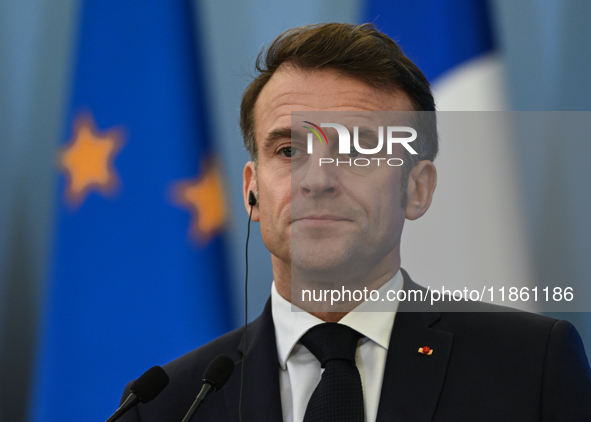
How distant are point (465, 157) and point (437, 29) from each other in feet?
1.98

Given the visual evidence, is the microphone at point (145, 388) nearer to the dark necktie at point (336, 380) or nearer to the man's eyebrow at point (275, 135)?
the dark necktie at point (336, 380)

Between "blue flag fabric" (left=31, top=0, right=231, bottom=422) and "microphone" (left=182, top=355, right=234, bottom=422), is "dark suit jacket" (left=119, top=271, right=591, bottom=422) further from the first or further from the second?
"blue flag fabric" (left=31, top=0, right=231, bottom=422)

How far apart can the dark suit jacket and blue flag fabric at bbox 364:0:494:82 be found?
93cm

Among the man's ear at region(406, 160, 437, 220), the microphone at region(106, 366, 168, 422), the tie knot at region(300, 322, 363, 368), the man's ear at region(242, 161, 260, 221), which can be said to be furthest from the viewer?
the man's ear at region(242, 161, 260, 221)

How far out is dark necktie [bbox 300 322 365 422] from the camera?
141 cm

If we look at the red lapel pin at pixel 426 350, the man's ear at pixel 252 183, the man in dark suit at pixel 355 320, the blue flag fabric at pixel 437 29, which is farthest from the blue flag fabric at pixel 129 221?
the red lapel pin at pixel 426 350

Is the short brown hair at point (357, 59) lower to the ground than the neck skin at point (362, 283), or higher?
higher

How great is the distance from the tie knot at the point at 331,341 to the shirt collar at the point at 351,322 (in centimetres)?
2

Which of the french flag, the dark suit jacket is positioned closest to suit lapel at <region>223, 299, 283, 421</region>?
the dark suit jacket

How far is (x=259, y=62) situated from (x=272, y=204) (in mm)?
595

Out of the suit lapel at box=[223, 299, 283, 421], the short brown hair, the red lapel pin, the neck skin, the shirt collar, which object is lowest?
the suit lapel at box=[223, 299, 283, 421]

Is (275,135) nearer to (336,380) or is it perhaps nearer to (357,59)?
(357,59)

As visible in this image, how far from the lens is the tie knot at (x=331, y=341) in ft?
4.95

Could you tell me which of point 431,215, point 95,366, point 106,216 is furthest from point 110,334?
point 431,215
